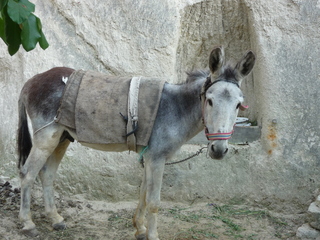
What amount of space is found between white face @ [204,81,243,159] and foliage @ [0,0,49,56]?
1590mm

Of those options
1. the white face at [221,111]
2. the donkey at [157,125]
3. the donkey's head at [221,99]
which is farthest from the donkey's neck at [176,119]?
the white face at [221,111]

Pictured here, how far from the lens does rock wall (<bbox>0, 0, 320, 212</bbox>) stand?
199 inches

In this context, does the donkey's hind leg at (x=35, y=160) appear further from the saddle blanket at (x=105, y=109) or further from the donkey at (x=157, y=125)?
the saddle blanket at (x=105, y=109)

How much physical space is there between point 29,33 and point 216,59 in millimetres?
1797

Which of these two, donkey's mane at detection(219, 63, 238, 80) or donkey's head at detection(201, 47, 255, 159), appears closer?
donkey's head at detection(201, 47, 255, 159)

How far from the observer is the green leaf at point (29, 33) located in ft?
6.92

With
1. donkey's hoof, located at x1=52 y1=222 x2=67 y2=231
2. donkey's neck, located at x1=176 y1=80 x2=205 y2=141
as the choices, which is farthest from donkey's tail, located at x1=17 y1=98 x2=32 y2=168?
donkey's neck, located at x1=176 y1=80 x2=205 y2=141

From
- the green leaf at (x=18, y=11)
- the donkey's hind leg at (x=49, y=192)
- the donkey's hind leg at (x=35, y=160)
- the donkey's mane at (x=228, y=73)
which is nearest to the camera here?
the green leaf at (x=18, y=11)

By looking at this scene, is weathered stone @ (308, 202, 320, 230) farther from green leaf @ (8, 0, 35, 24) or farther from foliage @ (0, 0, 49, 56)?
green leaf @ (8, 0, 35, 24)

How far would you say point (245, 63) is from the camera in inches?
137

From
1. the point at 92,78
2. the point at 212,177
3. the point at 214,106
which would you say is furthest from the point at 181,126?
the point at 212,177

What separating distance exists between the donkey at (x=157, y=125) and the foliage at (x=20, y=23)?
1639mm

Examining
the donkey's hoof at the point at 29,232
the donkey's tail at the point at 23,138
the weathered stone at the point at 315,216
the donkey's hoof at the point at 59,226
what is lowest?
the donkey's hoof at the point at 29,232

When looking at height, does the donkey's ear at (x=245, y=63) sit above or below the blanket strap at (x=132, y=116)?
above
